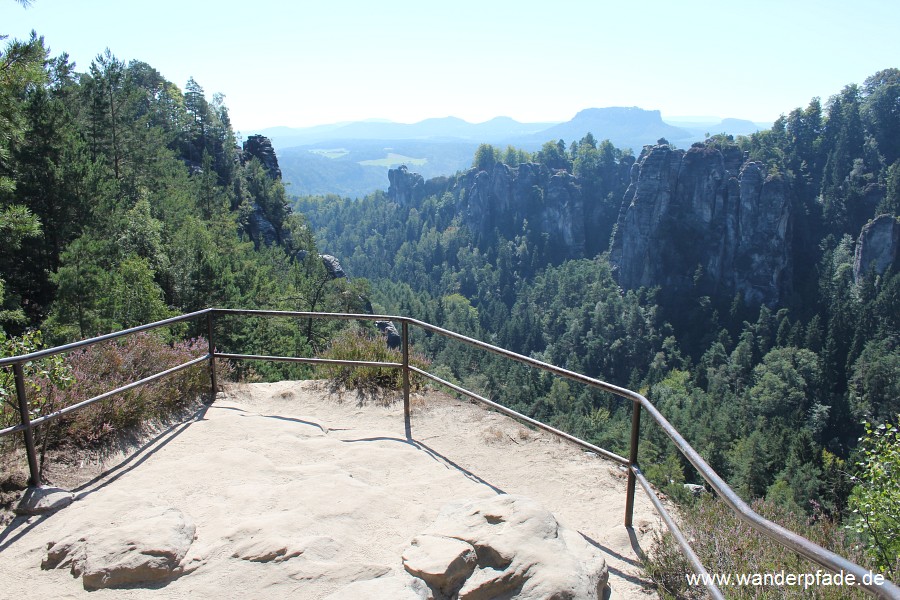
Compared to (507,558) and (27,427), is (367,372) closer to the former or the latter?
(27,427)

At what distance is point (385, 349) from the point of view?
26.0 ft

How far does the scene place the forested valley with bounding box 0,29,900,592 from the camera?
1870cm

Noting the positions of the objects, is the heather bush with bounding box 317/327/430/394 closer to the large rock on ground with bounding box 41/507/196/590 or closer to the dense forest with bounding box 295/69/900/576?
the large rock on ground with bounding box 41/507/196/590

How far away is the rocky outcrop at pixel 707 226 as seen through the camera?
96.3 m

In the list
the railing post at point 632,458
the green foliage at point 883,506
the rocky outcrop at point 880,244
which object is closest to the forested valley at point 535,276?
the green foliage at point 883,506

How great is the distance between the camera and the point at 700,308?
99.6 metres

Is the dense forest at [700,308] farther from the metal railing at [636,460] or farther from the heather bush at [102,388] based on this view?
the metal railing at [636,460]

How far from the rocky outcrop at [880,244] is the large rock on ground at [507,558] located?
317ft

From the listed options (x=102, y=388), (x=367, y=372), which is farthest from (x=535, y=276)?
(x=102, y=388)

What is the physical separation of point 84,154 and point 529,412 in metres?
53.2

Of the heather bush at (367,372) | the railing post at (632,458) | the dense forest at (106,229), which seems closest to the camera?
the railing post at (632,458)

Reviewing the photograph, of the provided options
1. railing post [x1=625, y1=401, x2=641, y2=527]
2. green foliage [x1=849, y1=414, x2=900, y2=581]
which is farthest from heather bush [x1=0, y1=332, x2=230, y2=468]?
green foliage [x1=849, y1=414, x2=900, y2=581]

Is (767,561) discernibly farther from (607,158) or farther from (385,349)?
(607,158)

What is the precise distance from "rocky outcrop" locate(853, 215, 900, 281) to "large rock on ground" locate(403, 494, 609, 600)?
96.6 meters
